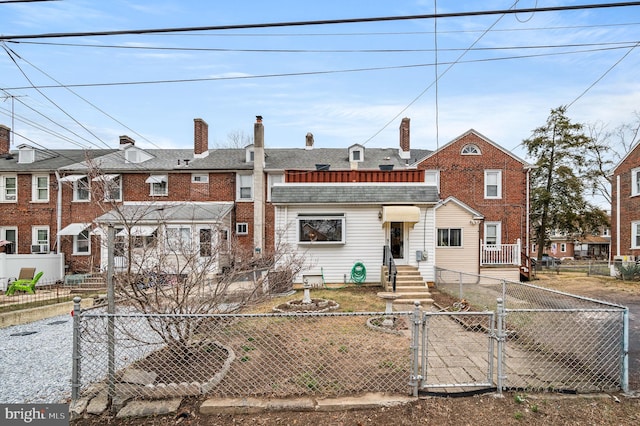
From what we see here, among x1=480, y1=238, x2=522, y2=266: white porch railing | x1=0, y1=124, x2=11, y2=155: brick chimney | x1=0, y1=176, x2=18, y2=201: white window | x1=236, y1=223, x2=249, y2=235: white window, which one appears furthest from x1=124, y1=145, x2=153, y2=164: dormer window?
x1=480, y1=238, x2=522, y2=266: white porch railing

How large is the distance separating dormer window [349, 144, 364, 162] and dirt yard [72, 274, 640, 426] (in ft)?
63.1

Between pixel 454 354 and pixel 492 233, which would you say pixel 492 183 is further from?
pixel 454 354

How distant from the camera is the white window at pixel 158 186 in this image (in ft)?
66.0

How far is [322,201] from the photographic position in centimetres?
1327

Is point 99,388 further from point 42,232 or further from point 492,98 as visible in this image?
point 42,232

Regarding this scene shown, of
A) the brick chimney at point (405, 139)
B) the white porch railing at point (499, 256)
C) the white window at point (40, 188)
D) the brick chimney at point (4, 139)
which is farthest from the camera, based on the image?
the brick chimney at point (405, 139)

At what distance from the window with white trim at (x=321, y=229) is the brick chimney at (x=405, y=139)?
11988mm

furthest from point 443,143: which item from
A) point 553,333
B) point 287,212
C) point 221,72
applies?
point 553,333

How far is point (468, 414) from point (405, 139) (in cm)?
2154

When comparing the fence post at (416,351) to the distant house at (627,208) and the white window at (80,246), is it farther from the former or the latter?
the distant house at (627,208)

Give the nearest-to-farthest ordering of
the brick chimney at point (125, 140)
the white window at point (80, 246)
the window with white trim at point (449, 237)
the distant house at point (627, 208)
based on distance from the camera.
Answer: the window with white trim at point (449, 237), the distant house at point (627, 208), the white window at point (80, 246), the brick chimney at point (125, 140)

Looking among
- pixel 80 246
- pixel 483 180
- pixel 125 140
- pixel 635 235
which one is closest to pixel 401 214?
pixel 483 180

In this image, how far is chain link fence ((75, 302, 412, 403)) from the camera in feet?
13.0

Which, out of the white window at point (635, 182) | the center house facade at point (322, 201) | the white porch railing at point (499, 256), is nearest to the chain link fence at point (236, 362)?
the center house facade at point (322, 201)
